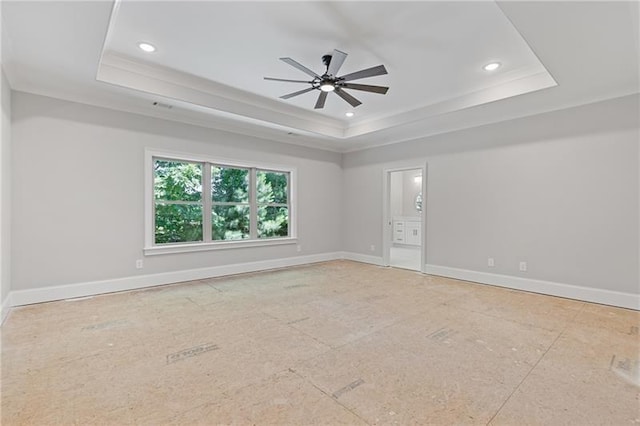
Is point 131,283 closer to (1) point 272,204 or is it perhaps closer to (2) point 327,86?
(1) point 272,204

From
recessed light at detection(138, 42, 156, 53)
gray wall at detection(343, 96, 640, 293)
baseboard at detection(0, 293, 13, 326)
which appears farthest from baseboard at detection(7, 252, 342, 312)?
gray wall at detection(343, 96, 640, 293)

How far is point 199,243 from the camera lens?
5.23 meters

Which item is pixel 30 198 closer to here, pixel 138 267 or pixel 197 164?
pixel 138 267

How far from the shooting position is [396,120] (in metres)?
5.38

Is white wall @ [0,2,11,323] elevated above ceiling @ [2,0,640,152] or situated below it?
below

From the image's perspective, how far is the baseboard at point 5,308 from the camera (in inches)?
124

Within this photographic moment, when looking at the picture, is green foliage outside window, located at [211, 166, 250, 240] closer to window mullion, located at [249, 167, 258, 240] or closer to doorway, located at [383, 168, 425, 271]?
window mullion, located at [249, 167, 258, 240]

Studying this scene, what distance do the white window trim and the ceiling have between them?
0.61m

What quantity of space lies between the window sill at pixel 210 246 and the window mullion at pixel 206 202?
0.56 ft

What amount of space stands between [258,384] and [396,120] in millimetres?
4655

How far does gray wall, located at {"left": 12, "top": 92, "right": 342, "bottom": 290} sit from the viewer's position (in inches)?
148

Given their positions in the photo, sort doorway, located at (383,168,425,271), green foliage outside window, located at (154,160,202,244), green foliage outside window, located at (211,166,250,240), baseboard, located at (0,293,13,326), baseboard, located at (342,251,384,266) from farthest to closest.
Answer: doorway, located at (383,168,425,271) → baseboard, located at (342,251,384,266) → green foliage outside window, located at (211,166,250,240) → green foliage outside window, located at (154,160,202,244) → baseboard, located at (0,293,13,326)

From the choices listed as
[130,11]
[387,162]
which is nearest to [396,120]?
[387,162]

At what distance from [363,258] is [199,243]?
3517 millimetres
